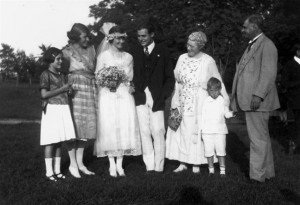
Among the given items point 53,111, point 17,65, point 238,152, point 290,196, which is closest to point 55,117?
point 53,111

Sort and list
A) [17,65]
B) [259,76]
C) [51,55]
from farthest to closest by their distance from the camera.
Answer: [17,65] < [51,55] < [259,76]

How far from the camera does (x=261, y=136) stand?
6.68 m

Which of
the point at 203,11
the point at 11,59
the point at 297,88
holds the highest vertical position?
the point at 11,59

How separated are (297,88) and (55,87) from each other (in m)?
5.48

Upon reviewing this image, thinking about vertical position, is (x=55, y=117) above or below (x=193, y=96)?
below

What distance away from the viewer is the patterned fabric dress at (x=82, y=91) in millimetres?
7148

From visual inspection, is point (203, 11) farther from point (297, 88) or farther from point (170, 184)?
point (170, 184)

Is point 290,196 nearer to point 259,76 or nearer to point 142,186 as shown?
point 259,76

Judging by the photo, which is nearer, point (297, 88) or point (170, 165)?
point (170, 165)

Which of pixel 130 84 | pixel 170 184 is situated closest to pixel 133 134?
pixel 130 84

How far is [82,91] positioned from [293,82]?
198 inches

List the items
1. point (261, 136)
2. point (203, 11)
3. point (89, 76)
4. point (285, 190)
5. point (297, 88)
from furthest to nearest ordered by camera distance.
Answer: point (203, 11) < point (297, 88) < point (89, 76) < point (261, 136) < point (285, 190)

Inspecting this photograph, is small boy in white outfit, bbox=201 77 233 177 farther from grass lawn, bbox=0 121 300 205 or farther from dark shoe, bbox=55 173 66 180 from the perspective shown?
dark shoe, bbox=55 173 66 180

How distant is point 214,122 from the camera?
724cm
